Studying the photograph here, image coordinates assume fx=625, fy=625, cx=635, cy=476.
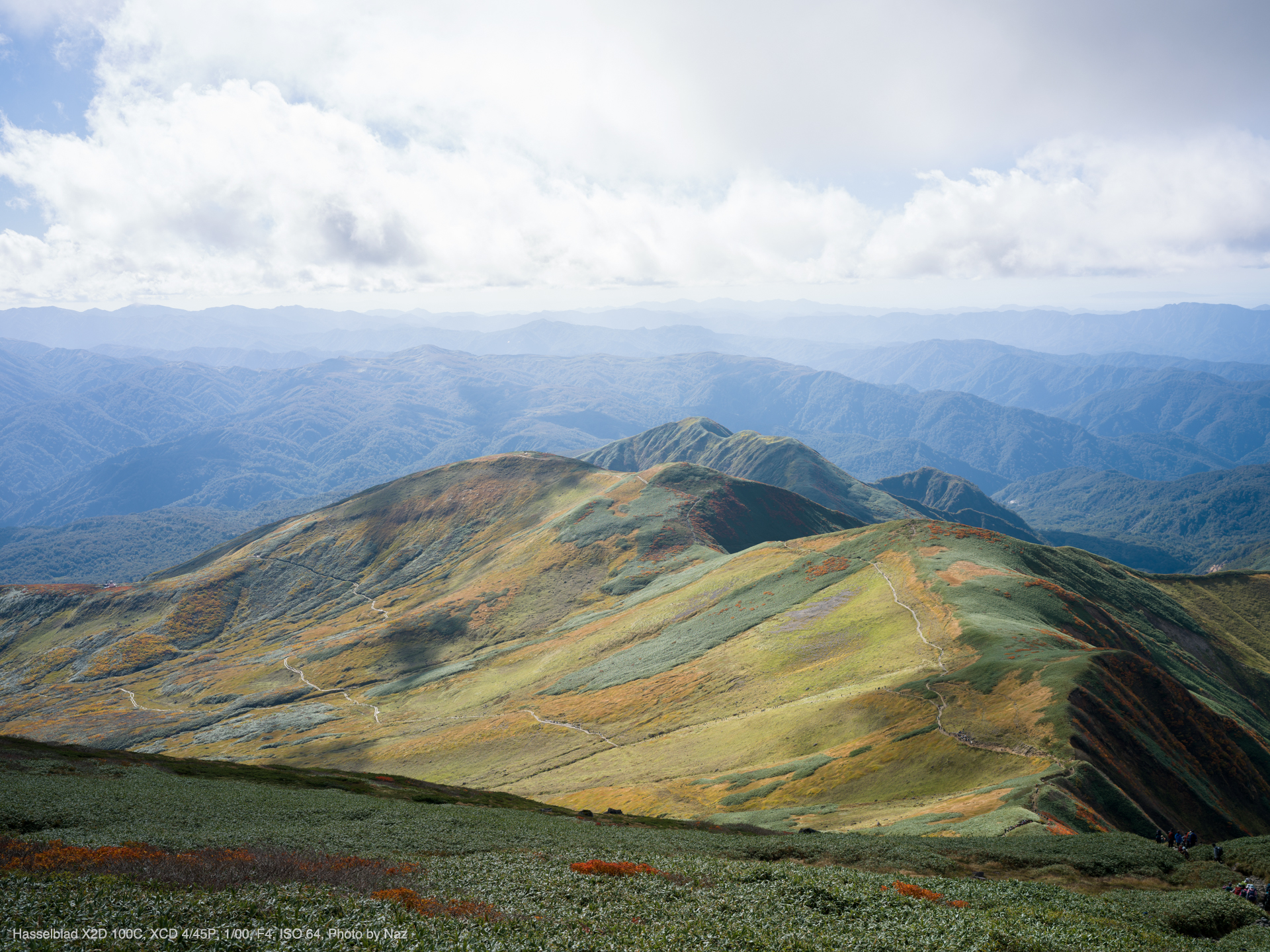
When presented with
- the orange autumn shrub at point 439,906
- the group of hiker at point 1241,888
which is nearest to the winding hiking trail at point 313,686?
the orange autumn shrub at point 439,906

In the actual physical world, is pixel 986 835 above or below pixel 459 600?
above

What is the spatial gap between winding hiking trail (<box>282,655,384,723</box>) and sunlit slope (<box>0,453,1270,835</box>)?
0.95 m

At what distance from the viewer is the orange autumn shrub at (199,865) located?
89.0 feet

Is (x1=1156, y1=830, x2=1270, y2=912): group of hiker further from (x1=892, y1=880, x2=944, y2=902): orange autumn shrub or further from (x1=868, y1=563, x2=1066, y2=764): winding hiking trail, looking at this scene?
(x1=892, y1=880, x2=944, y2=902): orange autumn shrub

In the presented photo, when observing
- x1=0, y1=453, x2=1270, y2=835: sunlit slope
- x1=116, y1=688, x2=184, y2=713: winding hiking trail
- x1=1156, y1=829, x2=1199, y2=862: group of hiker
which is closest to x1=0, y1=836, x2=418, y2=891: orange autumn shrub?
x1=0, y1=453, x2=1270, y2=835: sunlit slope

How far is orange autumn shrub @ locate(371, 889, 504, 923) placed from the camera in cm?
2511

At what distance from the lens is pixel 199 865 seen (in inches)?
1159

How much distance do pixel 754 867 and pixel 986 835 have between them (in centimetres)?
2378

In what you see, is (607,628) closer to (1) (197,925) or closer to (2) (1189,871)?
(2) (1189,871)

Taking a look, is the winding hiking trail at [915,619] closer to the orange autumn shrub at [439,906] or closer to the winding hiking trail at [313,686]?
the orange autumn shrub at [439,906]

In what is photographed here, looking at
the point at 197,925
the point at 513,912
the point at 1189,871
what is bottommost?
the point at 1189,871

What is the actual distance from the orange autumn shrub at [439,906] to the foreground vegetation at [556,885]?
119 millimetres

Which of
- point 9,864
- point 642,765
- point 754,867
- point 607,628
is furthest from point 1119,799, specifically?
point 607,628

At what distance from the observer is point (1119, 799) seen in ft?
179
